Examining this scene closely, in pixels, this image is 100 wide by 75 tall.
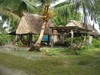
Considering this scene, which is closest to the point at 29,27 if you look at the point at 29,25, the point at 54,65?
the point at 29,25

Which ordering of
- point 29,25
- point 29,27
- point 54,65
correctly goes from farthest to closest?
point 29,25, point 29,27, point 54,65

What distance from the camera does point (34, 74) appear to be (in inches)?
402

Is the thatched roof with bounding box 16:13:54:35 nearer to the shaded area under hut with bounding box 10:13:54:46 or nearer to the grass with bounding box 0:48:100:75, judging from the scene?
the shaded area under hut with bounding box 10:13:54:46

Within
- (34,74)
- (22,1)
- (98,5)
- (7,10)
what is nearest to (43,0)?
(22,1)

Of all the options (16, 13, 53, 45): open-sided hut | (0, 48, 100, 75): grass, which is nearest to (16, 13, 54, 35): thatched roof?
(16, 13, 53, 45): open-sided hut

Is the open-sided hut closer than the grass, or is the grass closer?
the grass

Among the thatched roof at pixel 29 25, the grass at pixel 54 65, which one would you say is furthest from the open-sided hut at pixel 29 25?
the grass at pixel 54 65

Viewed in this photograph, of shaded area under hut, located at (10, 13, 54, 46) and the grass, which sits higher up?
shaded area under hut, located at (10, 13, 54, 46)

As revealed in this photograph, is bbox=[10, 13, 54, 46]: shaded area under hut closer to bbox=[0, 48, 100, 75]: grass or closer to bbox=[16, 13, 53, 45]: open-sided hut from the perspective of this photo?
bbox=[16, 13, 53, 45]: open-sided hut

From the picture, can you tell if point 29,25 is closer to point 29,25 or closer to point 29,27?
point 29,25

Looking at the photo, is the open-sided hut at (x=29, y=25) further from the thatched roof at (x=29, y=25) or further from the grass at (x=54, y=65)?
the grass at (x=54, y=65)

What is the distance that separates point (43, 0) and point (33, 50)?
5368 mm

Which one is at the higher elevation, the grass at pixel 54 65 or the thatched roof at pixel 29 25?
the thatched roof at pixel 29 25

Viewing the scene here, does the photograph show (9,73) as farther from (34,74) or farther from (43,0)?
(43,0)
